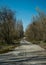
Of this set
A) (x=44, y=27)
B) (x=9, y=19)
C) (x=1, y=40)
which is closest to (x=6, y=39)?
(x=1, y=40)

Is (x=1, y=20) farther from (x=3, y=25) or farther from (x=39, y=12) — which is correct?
(x=39, y=12)

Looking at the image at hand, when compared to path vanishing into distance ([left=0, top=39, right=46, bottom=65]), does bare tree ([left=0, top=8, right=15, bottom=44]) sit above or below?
above

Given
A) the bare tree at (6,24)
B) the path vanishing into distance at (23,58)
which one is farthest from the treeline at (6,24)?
the path vanishing into distance at (23,58)

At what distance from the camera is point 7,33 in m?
Answer: 70.5

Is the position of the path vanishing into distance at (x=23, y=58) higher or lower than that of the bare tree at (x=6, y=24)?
lower

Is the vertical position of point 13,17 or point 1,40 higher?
point 13,17

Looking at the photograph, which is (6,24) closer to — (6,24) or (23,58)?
(6,24)

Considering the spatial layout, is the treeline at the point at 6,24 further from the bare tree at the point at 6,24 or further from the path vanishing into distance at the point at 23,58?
the path vanishing into distance at the point at 23,58

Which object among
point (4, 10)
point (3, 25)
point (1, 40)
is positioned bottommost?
point (1, 40)

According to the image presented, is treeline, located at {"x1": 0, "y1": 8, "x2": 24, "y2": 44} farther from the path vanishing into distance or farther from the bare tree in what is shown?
the path vanishing into distance

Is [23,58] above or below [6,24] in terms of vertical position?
below

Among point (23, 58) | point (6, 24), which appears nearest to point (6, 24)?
point (6, 24)

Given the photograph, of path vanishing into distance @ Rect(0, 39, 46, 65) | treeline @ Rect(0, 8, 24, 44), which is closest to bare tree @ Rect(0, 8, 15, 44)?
treeline @ Rect(0, 8, 24, 44)

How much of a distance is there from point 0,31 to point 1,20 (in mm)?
3936
